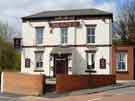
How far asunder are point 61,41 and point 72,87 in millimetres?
13641

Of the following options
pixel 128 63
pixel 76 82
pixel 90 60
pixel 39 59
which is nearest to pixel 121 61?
pixel 128 63

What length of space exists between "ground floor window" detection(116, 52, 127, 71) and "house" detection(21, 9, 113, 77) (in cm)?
113

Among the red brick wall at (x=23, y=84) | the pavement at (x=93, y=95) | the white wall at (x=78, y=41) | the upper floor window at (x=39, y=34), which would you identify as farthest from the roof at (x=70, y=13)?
the red brick wall at (x=23, y=84)

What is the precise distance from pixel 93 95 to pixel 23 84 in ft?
23.4

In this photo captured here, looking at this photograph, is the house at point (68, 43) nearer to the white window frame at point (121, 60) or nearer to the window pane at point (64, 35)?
the window pane at point (64, 35)

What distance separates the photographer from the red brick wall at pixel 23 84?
33.1 m

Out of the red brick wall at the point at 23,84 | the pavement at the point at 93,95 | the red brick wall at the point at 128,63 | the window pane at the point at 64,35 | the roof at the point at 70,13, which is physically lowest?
the pavement at the point at 93,95

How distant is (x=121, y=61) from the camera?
45562 millimetres

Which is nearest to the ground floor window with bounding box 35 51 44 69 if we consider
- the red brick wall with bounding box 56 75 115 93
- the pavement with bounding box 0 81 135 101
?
the red brick wall with bounding box 56 75 115 93

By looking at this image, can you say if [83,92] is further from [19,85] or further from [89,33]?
[89,33]

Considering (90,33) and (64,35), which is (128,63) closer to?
(90,33)

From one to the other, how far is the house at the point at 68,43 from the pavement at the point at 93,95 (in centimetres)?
1080

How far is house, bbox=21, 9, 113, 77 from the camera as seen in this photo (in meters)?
45.1

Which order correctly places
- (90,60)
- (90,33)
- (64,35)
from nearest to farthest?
(90,60), (90,33), (64,35)
